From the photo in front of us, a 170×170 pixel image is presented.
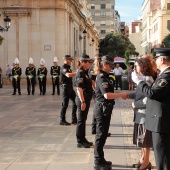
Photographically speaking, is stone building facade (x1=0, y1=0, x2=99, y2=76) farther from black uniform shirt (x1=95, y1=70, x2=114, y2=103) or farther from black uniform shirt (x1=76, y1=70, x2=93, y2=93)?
black uniform shirt (x1=95, y1=70, x2=114, y2=103)

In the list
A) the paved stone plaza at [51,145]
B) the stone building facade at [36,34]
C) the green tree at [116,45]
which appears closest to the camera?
the paved stone plaza at [51,145]

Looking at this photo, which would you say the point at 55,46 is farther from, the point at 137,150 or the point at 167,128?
the point at 167,128

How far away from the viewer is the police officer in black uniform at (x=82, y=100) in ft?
24.1

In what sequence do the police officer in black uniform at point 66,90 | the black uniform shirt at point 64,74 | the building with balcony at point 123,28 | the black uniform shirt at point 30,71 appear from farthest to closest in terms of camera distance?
the building with balcony at point 123,28 < the black uniform shirt at point 30,71 < the black uniform shirt at point 64,74 < the police officer in black uniform at point 66,90

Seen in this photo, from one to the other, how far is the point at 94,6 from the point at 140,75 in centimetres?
10793

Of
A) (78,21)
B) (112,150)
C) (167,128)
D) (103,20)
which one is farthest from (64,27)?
(103,20)

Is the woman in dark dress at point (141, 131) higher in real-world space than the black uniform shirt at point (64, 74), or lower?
lower

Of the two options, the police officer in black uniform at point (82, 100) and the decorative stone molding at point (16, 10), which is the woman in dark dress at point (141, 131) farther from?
the decorative stone molding at point (16, 10)

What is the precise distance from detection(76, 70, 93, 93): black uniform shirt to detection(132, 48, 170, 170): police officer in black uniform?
300cm

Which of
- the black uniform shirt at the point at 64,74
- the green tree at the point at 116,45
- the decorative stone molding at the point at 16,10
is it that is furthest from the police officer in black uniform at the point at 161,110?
the green tree at the point at 116,45

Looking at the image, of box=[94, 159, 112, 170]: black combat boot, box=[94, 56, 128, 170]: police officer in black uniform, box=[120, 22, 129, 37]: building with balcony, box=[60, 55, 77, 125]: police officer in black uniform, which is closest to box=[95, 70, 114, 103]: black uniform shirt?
box=[94, 56, 128, 170]: police officer in black uniform

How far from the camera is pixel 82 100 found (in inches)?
286

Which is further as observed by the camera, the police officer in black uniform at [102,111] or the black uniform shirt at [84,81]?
the black uniform shirt at [84,81]

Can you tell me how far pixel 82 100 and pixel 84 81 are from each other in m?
0.57
